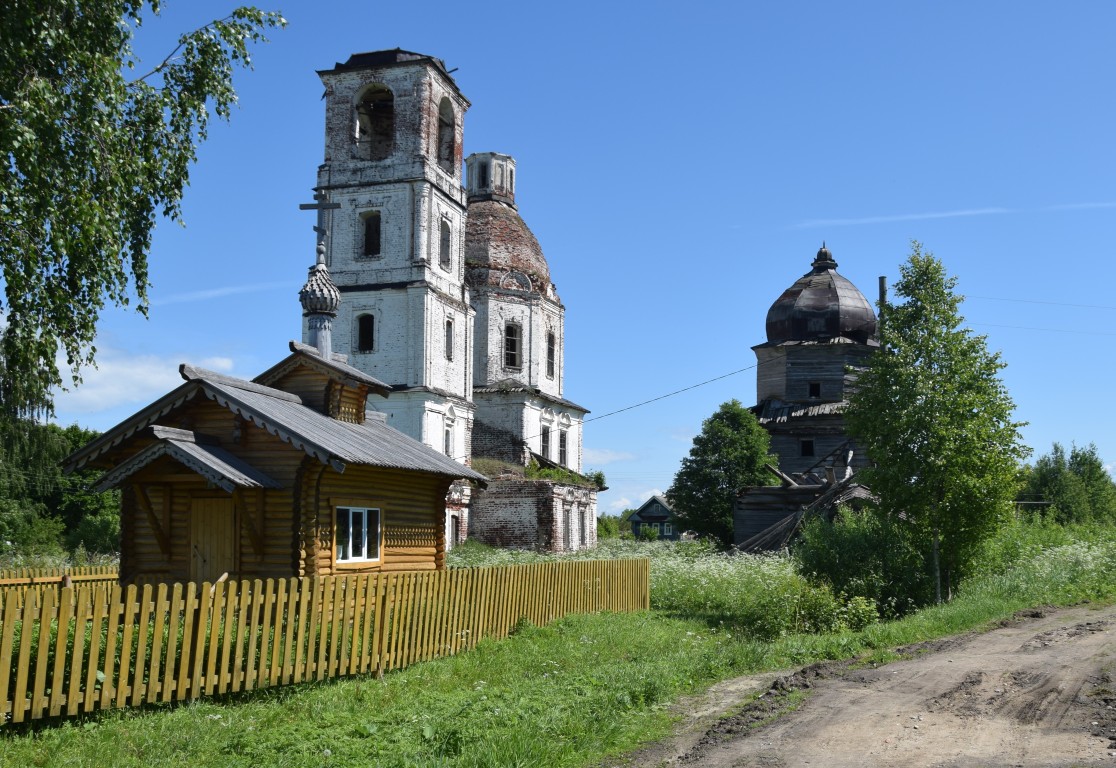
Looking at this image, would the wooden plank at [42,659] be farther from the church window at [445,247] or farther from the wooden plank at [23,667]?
the church window at [445,247]

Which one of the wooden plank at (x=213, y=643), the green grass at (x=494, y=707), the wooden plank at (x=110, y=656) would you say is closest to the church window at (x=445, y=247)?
the green grass at (x=494, y=707)

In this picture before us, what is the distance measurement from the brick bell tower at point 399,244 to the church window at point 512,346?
599 cm

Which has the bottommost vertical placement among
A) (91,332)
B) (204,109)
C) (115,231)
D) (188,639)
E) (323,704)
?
(323,704)

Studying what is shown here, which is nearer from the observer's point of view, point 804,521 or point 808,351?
point 804,521

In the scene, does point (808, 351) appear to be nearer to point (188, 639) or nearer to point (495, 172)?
point (495, 172)

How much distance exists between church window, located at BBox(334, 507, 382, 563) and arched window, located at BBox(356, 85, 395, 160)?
2632 centimetres

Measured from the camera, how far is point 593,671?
1207cm

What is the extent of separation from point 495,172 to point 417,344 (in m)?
16.3

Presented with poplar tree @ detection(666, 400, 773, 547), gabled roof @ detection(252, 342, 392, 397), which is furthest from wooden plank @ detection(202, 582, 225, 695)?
poplar tree @ detection(666, 400, 773, 547)

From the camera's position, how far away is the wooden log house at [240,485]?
1488 centimetres

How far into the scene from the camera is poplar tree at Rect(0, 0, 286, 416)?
11.3 m

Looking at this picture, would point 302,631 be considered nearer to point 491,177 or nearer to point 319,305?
point 319,305

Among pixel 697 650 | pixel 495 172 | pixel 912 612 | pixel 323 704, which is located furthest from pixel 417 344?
pixel 323 704

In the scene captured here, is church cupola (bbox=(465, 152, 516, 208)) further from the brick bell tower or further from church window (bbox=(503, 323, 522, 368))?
the brick bell tower
